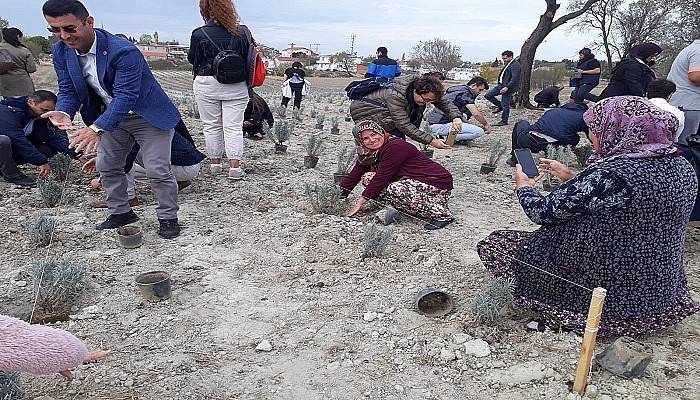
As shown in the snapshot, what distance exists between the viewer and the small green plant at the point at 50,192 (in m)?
4.25

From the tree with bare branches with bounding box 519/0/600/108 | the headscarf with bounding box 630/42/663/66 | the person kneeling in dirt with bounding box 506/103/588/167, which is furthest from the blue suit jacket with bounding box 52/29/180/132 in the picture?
the tree with bare branches with bounding box 519/0/600/108

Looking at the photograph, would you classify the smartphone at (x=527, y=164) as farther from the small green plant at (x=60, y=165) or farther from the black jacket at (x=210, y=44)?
the small green plant at (x=60, y=165)

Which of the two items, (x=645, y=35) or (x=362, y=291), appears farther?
(x=645, y=35)

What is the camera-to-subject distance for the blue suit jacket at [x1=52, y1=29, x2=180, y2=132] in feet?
10.6

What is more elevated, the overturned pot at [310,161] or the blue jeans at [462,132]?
the blue jeans at [462,132]

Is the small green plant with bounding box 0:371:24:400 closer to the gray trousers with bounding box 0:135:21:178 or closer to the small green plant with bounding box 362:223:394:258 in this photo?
the small green plant with bounding box 362:223:394:258

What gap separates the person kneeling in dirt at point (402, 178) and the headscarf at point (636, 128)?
1.85m

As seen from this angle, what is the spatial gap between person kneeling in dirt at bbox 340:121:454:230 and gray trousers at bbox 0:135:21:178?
3108 mm

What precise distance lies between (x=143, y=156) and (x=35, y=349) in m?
2.10

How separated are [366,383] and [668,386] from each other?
4.30 feet

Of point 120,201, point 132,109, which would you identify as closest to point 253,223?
point 120,201

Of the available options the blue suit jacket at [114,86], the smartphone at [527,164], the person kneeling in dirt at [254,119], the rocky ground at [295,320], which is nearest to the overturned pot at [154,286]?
the rocky ground at [295,320]

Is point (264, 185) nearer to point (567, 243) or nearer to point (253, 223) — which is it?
point (253, 223)

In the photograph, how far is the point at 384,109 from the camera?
466 centimetres
